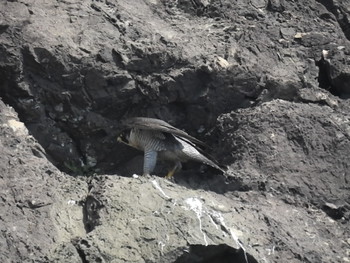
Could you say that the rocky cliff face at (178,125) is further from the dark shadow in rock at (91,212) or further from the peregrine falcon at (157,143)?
the peregrine falcon at (157,143)

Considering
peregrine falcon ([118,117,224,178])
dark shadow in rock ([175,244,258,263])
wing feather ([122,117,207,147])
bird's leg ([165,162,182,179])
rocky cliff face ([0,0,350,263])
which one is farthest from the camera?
bird's leg ([165,162,182,179])

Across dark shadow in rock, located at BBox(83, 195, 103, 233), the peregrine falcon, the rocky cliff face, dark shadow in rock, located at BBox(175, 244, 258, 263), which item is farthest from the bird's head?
dark shadow in rock, located at BBox(175, 244, 258, 263)

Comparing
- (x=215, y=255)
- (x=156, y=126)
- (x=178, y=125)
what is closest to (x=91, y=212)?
(x=215, y=255)

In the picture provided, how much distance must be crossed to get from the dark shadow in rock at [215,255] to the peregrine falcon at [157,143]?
56.1 inches

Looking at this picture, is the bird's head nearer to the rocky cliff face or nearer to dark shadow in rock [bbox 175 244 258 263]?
the rocky cliff face

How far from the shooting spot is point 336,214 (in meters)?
7.10

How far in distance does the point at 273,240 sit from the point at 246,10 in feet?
11.0

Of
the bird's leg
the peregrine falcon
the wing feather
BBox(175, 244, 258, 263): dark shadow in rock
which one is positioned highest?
BBox(175, 244, 258, 263): dark shadow in rock

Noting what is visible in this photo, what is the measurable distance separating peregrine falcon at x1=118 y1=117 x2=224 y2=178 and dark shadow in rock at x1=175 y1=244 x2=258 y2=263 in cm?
143

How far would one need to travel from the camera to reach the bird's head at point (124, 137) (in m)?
7.89

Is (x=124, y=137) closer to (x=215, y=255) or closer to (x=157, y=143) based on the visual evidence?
(x=157, y=143)

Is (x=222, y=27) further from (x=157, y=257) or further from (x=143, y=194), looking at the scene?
(x=157, y=257)

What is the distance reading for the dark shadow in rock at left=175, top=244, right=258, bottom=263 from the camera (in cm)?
614

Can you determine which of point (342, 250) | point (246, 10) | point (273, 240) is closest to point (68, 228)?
point (273, 240)
